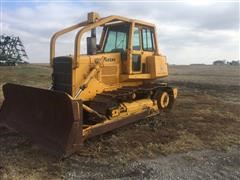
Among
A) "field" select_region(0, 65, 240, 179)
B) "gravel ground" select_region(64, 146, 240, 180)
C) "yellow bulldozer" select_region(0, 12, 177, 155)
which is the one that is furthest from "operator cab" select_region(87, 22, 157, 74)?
"gravel ground" select_region(64, 146, 240, 180)

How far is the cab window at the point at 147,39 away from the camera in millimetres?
9172

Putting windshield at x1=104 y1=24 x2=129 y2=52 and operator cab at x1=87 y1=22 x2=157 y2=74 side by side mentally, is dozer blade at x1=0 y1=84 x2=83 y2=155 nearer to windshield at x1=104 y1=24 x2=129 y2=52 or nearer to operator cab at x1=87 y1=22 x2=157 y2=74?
operator cab at x1=87 y1=22 x2=157 y2=74

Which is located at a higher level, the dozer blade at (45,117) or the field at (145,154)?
the dozer blade at (45,117)

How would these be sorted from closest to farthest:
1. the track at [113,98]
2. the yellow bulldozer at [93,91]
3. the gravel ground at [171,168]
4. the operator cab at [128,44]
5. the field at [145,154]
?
the gravel ground at [171,168] < the field at [145,154] < the yellow bulldozer at [93,91] < the track at [113,98] < the operator cab at [128,44]

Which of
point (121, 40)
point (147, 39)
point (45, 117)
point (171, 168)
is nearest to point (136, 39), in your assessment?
point (121, 40)

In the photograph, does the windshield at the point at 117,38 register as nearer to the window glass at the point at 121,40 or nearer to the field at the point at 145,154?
the window glass at the point at 121,40

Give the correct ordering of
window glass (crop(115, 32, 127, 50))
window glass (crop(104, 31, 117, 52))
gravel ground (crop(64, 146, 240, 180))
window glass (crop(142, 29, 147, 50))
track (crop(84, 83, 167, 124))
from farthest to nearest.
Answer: window glass (crop(142, 29, 147, 50)) → window glass (crop(104, 31, 117, 52)) → window glass (crop(115, 32, 127, 50)) → track (crop(84, 83, 167, 124)) → gravel ground (crop(64, 146, 240, 180))

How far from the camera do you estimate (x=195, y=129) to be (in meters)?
8.55

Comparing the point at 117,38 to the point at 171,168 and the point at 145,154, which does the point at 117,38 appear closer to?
the point at 145,154

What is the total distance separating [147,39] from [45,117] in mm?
4027

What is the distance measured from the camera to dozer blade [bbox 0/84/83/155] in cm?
611

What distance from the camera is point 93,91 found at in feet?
25.5

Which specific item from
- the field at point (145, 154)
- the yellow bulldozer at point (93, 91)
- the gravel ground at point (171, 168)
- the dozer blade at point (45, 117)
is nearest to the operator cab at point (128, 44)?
the yellow bulldozer at point (93, 91)

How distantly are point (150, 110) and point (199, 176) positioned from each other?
12.0ft
